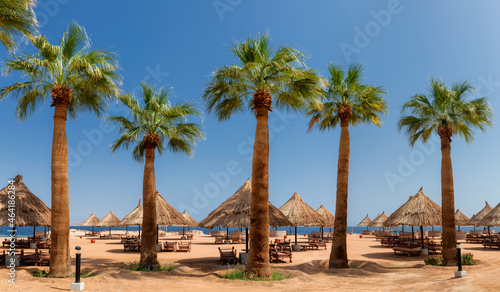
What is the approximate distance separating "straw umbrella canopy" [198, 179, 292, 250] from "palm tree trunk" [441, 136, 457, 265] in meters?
7.92

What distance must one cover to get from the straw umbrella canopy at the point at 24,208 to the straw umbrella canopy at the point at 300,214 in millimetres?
16323

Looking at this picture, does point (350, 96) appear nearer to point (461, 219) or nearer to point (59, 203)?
point (59, 203)

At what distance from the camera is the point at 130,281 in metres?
14.0

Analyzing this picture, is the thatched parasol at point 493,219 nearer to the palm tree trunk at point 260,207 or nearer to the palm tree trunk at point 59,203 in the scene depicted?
the palm tree trunk at point 260,207

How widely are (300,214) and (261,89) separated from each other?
16506 mm

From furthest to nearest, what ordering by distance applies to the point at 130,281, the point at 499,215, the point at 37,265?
the point at 499,215, the point at 37,265, the point at 130,281

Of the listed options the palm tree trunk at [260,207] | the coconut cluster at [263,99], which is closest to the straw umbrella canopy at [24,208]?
the palm tree trunk at [260,207]

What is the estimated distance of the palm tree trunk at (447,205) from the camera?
63.4 feet

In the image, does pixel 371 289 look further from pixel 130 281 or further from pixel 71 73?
pixel 71 73

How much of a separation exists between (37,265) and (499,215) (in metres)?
33.4

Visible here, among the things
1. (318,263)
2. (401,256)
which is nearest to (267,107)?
(318,263)

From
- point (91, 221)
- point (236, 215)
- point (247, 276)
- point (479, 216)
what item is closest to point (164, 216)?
point (236, 215)

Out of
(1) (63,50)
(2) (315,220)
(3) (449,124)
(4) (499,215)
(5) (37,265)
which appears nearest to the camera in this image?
(1) (63,50)

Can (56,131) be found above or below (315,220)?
above
